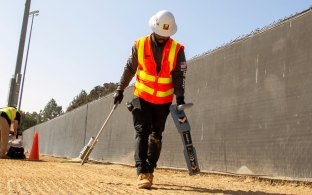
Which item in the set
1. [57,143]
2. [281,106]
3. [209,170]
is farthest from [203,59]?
[57,143]

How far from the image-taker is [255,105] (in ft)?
19.7

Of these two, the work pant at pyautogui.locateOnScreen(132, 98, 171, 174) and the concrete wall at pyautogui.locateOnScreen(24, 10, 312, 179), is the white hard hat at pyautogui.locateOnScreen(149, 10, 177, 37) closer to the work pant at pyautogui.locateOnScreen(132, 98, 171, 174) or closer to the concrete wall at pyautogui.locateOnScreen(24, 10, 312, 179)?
the work pant at pyautogui.locateOnScreen(132, 98, 171, 174)

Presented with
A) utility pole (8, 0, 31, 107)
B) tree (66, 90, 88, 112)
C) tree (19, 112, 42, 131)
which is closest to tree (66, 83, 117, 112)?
tree (66, 90, 88, 112)

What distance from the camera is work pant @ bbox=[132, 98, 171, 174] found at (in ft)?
15.3

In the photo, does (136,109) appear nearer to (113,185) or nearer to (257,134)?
(113,185)

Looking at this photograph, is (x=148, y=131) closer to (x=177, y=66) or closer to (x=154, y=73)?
(x=154, y=73)

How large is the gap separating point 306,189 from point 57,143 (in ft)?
64.2

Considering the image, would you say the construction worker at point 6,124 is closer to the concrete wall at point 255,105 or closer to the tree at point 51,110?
the concrete wall at point 255,105

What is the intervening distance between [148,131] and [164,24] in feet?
3.80

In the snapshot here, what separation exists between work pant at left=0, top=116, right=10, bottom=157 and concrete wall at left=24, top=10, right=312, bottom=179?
4.67 meters

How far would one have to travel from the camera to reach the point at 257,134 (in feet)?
19.3

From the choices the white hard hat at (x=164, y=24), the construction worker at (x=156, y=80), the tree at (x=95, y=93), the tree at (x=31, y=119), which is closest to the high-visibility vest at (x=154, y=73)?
the construction worker at (x=156, y=80)

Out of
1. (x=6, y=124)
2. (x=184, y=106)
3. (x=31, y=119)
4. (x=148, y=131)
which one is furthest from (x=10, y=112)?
(x=31, y=119)

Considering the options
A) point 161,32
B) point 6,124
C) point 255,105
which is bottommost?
point 255,105
